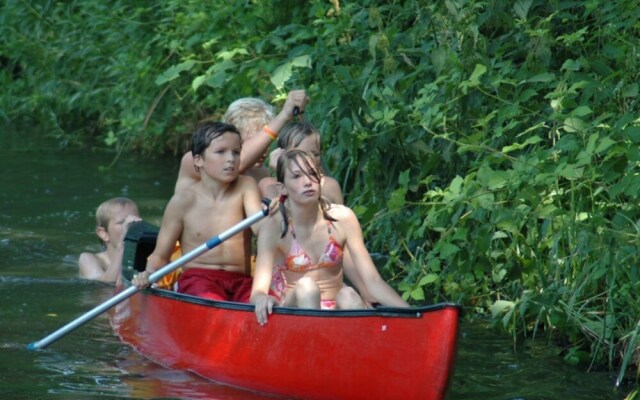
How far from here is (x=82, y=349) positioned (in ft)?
20.6

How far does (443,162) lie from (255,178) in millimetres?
1082

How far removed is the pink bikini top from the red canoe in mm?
311

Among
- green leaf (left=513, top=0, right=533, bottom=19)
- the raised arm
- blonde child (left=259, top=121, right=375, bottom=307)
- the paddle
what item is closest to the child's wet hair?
blonde child (left=259, top=121, right=375, bottom=307)

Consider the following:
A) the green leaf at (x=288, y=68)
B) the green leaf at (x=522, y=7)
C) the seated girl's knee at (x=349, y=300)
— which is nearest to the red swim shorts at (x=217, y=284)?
the seated girl's knee at (x=349, y=300)

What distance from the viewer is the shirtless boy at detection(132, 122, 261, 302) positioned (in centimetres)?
601

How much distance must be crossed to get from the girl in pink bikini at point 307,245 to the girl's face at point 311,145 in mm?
326

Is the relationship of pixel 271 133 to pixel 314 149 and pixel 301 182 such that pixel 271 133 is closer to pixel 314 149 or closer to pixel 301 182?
pixel 314 149

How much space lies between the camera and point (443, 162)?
7035 millimetres

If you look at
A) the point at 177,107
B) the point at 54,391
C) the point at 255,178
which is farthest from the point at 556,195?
the point at 177,107

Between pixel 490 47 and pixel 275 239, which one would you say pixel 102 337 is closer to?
pixel 275 239

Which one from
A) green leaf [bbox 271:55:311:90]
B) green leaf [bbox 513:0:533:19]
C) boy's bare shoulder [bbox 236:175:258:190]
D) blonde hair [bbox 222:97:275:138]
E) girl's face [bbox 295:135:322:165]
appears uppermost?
green leaf [bbox 513:0:533:19]

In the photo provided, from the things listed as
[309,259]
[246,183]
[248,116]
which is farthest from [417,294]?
[248,116]

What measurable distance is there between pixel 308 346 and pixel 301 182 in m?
0.65

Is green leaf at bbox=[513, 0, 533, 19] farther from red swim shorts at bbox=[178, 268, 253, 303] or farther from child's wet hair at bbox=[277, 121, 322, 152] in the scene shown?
red swim shorts at bbox=[178, 268, 253, 303]
